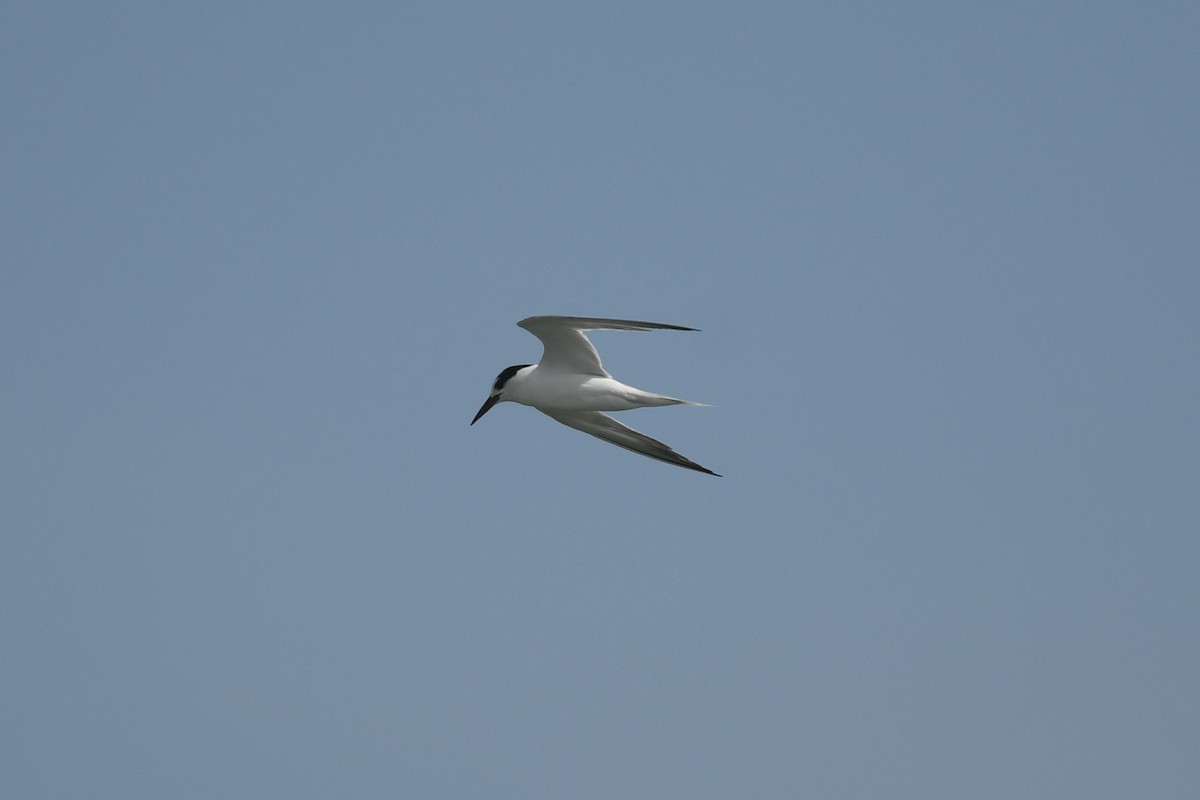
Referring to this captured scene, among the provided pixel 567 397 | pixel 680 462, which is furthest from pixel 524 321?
pixel 680 462

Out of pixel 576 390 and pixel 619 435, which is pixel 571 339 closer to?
pixel 576 390

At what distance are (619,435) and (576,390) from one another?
4.91 feet

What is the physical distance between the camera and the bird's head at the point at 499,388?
59.6ft

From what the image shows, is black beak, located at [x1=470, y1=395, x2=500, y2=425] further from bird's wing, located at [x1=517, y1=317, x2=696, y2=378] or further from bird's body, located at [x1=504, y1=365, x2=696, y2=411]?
bird's wing, located at [x1=517, y1=317, x2=696, y2=378]

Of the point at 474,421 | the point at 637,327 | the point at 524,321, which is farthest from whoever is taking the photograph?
the point at 474,421

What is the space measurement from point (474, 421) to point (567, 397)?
1453mm

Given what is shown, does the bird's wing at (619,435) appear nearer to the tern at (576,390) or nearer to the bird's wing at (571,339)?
the tern at (576,390)

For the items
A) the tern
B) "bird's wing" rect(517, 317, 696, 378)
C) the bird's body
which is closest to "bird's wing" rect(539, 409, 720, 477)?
the tern

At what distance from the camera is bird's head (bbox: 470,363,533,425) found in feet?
59.6

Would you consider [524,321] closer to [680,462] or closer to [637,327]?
[637,327]

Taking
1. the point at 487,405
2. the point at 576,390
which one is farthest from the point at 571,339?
the point at 487,405

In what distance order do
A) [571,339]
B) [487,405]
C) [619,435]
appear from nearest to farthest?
[571,339] → [487,405] → [619,435]

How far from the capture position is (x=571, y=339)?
1697 cm

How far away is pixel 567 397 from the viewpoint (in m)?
17.6
